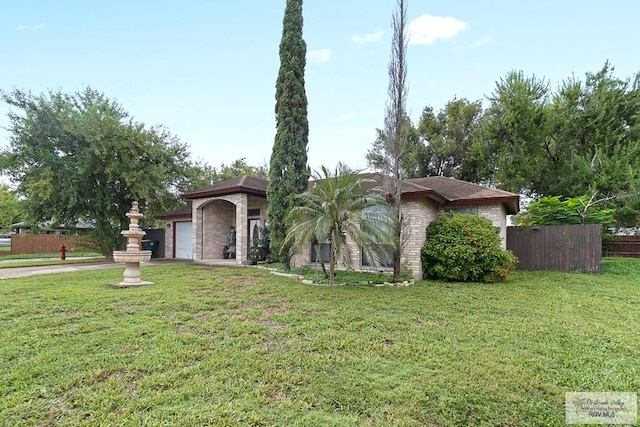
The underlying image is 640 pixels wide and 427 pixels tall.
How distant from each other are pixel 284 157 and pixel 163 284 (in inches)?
203

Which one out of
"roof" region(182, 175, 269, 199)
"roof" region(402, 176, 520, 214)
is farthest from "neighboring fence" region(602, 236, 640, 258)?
"roof" region(182, 175, 269, 199)

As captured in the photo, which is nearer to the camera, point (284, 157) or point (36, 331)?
point (36, 331)

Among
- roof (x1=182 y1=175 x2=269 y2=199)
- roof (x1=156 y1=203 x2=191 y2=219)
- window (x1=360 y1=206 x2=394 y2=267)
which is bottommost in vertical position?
window (x1=360 y1=206 x2=394 y2=267)

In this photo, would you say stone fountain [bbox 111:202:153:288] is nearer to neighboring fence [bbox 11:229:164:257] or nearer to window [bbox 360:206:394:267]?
window [bbox 360:206:394:267]

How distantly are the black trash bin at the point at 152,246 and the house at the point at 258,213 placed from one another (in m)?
0.92

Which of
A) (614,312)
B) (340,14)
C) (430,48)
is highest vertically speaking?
(340,14)

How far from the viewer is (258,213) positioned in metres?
14.7

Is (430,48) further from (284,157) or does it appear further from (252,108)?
→ (252,108)

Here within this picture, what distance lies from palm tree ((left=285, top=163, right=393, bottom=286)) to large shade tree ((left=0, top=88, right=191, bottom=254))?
396 inches

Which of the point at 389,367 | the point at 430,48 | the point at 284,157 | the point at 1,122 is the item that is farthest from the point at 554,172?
the point at 1,122

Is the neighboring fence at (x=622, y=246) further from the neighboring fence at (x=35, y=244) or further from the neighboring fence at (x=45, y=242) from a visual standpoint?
the neighboring fence at (x=35, y=244)

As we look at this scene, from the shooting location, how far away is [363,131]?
16.8m

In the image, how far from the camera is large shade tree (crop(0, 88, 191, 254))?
535 inches

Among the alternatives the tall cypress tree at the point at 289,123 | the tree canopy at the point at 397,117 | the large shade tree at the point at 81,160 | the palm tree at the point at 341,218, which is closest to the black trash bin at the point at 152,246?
the large shade tree at the point at 81,160
